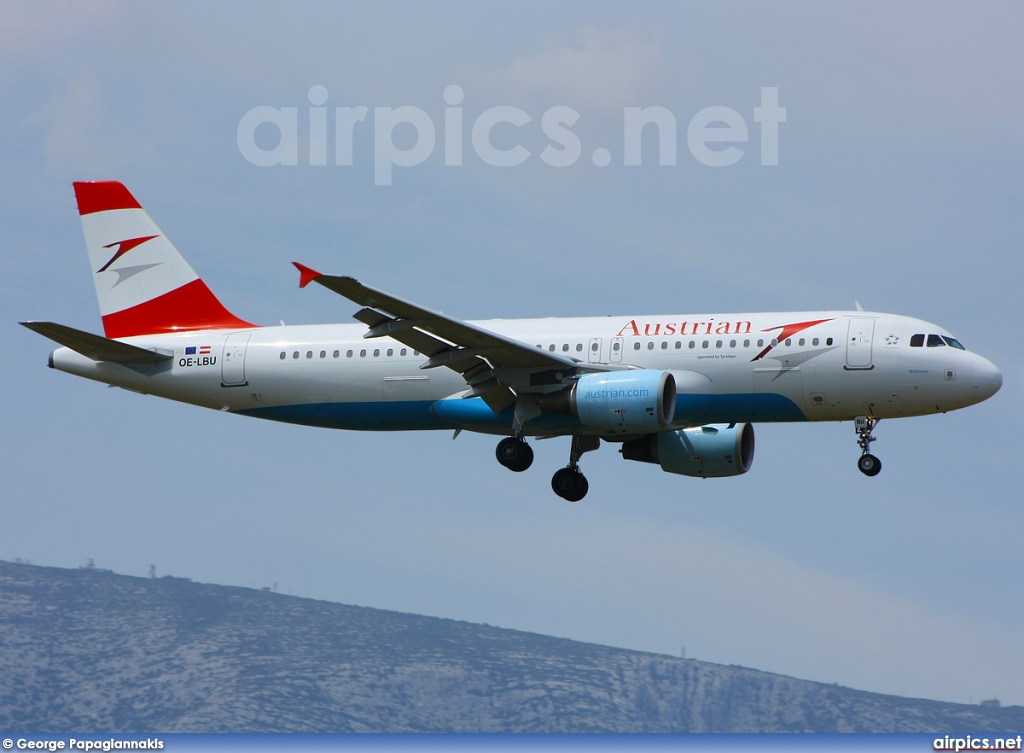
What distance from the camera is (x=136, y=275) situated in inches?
1839

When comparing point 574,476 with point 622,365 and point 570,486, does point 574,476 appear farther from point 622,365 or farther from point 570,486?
point 622,365

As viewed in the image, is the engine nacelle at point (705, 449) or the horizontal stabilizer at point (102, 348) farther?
the engine nacelle at point (705, 449)

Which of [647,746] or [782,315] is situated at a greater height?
[782,315]

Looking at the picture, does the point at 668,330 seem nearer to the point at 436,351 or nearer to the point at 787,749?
the point at 436,351

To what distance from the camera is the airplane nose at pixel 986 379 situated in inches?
1486

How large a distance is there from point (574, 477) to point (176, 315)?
45.3ft

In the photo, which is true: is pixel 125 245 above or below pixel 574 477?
above

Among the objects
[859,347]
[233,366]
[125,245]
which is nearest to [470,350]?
[233,366]

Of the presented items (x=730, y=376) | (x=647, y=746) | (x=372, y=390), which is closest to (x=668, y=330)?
(x=730, y=376)

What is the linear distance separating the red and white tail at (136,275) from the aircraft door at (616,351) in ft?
40.9

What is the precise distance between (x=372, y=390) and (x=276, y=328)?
4.52 meters

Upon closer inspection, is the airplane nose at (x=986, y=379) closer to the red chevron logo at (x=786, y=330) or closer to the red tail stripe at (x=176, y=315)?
the red chevron logo at (x=786, y=330)

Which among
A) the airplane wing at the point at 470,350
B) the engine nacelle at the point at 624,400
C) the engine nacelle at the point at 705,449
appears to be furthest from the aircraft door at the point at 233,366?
the engine nacelle at the point at 705,449

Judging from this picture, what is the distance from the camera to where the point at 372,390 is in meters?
41.6
